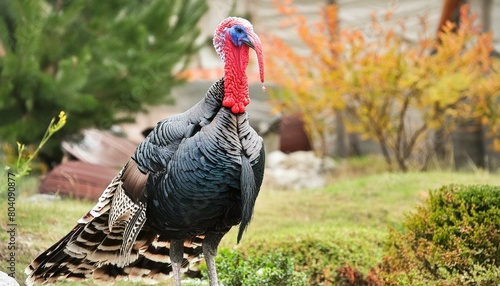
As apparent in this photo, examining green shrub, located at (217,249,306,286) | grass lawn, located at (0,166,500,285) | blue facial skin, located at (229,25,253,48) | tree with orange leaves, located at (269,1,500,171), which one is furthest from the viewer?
tree with orange leaves, located at (269,1,500,171)

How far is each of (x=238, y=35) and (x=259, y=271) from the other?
1954 mm

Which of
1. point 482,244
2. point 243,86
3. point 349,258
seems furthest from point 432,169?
point 243,86

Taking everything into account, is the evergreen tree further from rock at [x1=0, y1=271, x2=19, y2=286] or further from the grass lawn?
rock at [x1=0, y1=271, x2=19, y2=286]

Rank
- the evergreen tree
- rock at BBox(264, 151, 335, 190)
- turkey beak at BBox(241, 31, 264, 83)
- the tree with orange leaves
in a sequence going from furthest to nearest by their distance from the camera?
rock at BBox(264, 151, 335, 190), the tree with orange leaves, the evergreen tree, turkey beak at BBox(241, 31, 264, 83)

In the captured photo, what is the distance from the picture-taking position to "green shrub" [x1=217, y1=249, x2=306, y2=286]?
538 centimetres

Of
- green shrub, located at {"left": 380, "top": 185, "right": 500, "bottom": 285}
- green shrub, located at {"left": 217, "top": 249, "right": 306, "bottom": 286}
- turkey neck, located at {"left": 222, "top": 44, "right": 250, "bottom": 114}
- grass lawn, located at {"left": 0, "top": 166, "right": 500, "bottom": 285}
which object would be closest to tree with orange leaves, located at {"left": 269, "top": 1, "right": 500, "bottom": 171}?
grass lawn, located at {"left": 0, "top": 166, "right": 500, "bottom": 285}

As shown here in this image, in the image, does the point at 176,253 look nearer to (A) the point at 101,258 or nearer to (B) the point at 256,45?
(A) the point at 101,258

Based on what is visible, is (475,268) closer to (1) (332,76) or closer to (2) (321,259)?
(2) (321,259)

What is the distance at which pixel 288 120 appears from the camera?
49.6 ft

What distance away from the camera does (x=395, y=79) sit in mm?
10844

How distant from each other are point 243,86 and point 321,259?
2.41 m

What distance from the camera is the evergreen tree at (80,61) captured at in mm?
9734

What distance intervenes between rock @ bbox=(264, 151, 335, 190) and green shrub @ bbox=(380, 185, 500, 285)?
6.05 m

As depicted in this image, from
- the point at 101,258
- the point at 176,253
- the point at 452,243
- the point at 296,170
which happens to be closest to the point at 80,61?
the point at 296,170
